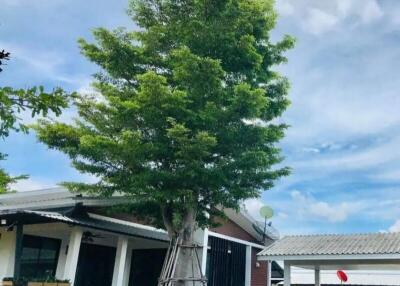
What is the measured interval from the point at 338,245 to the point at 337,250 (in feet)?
2.06

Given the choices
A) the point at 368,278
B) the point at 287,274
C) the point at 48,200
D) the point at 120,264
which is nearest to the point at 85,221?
the point at 120,264

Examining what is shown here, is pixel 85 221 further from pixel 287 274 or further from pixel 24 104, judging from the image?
pixel 24 104

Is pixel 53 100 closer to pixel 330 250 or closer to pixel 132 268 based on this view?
pixel 330 250

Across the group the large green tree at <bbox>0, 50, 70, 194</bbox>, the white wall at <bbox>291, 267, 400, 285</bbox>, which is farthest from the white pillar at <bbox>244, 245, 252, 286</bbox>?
the large green tree at <bbox>0, 50, 70, 194</bbox>

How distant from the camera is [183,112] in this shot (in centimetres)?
1090

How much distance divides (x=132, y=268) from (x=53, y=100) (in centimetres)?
1502

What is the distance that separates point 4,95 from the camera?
350cm

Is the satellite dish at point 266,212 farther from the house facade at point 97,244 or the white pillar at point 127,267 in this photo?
the white pillar at point 127,267

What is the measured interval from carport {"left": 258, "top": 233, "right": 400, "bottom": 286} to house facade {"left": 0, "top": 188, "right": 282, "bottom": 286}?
228 cm

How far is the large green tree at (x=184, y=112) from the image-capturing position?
420 inches

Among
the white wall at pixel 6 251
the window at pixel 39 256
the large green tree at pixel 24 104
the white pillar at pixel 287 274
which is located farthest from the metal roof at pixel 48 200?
the large green tree at pixel 24 104

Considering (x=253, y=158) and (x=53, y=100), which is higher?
(x=253, y=158)

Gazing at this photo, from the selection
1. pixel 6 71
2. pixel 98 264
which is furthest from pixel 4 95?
pixel 98 264

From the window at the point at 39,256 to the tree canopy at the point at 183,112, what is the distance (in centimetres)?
366
